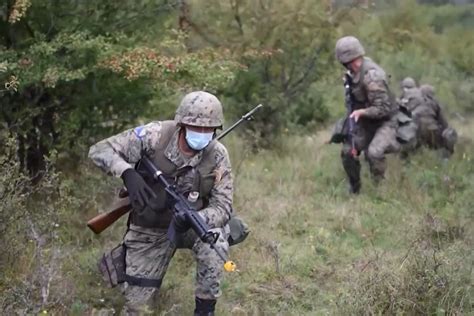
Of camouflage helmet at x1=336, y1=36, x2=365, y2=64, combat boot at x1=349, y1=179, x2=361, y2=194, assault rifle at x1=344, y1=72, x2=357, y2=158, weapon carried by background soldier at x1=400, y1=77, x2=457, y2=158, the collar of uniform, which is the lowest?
combat boot at x1=349, y1=179, x2=361, y2=194

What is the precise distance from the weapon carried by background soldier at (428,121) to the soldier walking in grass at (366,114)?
1.78m

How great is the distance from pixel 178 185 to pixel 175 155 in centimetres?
19

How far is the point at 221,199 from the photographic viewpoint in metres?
5.37

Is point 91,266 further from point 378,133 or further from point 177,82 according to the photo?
point 378,133

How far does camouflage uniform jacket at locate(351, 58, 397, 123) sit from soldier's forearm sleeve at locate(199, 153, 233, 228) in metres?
3.88

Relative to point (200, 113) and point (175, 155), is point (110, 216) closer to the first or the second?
point (175, 155)

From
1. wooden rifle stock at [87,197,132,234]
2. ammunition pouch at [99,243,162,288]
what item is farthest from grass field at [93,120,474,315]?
wooden rifle stock at [87,197,132,234]

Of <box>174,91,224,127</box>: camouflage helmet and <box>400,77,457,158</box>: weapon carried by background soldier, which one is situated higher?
<box>174,91,224,127</box>: camouflage helmet

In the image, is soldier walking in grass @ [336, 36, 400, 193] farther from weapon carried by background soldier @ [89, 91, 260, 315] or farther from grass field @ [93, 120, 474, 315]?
weapon carried by background soldier @ [89, 91, 260, 315]

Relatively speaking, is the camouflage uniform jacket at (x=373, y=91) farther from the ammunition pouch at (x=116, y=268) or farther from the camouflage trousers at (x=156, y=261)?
the ammunition pouch at (x=116, y=268)

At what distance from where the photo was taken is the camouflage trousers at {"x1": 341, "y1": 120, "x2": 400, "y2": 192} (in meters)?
A: 9.21

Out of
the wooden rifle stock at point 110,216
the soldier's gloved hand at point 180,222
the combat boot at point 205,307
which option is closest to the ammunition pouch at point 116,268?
the wooden rifle stock at point 110,216

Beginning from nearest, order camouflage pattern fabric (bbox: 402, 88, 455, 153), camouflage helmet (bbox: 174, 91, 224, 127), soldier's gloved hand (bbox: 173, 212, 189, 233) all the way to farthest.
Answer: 1. soldier's gloved hand (bbox: 173, 212, 189, 233)
2. camouflage helmet (bbox: 174, 91, 224, 127)
3. camouflage pattern fabric (bbox: 402, 88, 455, 153)

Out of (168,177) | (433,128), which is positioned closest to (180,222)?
(168,177)
